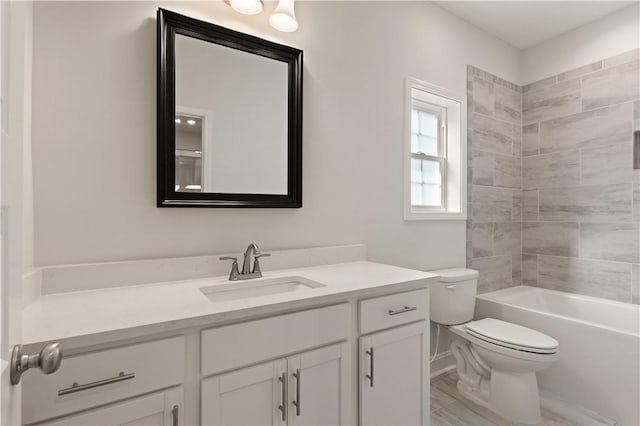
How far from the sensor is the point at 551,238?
8.99 ft

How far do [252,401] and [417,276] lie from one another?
2.82 feet

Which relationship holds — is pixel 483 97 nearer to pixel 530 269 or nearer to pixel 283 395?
pixel 530 269

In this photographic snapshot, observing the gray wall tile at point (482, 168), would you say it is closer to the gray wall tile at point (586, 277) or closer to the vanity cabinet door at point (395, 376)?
the gray wall tile at point (586, 277)

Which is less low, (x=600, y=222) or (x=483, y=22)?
(x=483, y=22)

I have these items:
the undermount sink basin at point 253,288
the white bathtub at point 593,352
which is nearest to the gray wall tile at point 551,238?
the white bathtub at point 593,352

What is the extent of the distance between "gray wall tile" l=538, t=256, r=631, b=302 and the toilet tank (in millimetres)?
1073

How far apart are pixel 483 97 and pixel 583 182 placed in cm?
102

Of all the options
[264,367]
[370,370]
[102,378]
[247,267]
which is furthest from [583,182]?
[102,378]

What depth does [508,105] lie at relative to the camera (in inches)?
111

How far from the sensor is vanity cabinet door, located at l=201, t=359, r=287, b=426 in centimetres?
97

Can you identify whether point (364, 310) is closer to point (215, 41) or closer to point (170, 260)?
point (170, 260)

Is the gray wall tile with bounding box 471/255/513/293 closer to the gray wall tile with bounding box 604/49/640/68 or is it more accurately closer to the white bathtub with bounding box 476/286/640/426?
the white bathtub with bounding box 476/286/640/426

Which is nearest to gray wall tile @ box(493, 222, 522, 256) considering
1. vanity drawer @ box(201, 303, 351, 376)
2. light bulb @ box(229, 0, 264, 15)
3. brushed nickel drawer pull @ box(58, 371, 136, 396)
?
vanity drawer @ box(201, 303, 351, 376)

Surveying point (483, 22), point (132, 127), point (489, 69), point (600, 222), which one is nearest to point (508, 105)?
point (489, 69)
